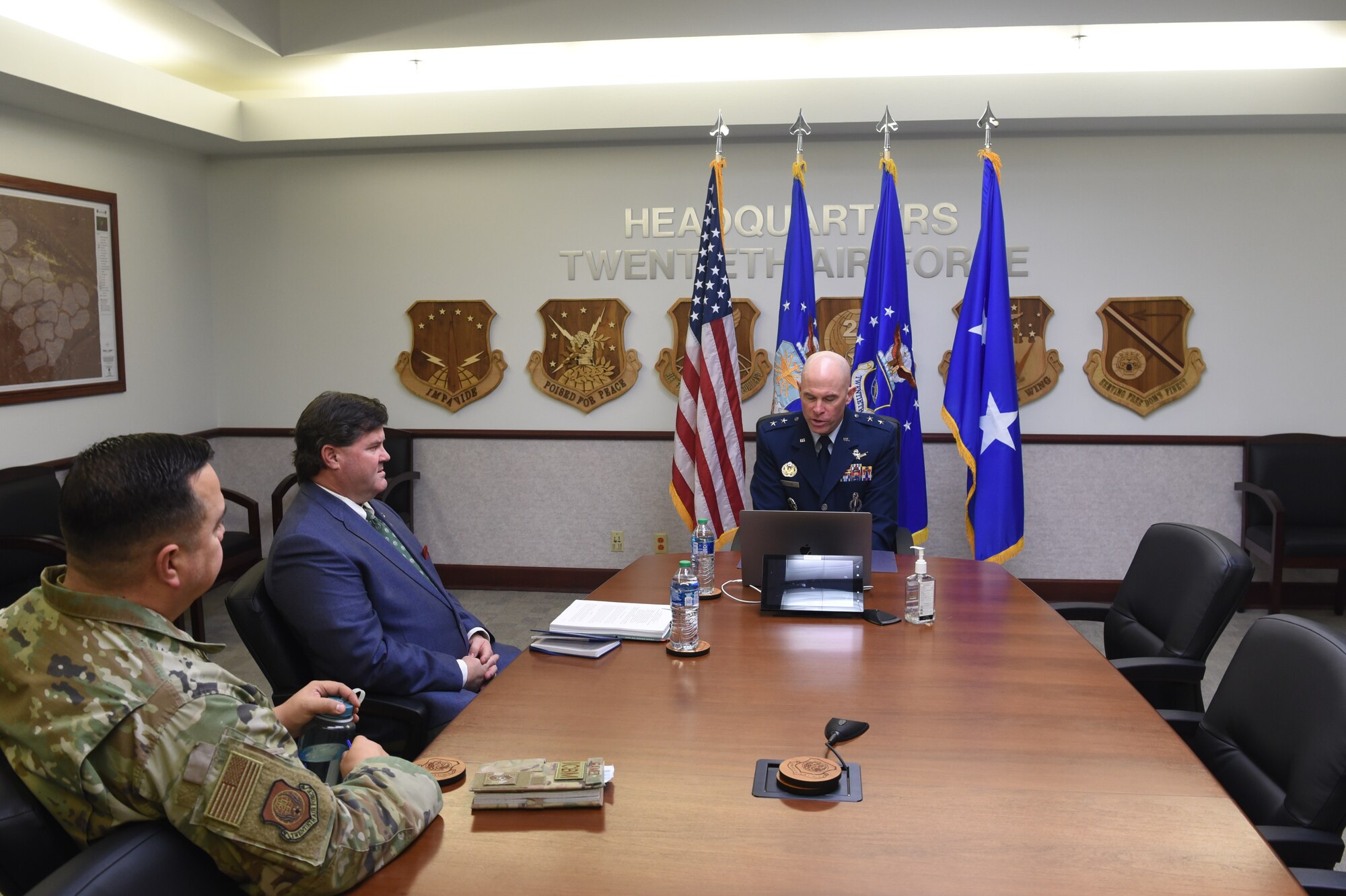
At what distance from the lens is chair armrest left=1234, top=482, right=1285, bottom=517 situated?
15.3 feet

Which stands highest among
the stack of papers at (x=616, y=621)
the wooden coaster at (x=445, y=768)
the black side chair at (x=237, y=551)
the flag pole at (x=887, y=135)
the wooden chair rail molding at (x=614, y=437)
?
the flag pole at (x=887, y=135)

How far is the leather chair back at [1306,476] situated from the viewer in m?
4.98

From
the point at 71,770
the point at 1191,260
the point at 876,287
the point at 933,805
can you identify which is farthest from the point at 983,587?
the point at 1191,260

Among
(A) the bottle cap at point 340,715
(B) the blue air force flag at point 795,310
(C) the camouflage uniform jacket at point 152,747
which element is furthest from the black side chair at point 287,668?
(B) the blue air force flag at point 795,310

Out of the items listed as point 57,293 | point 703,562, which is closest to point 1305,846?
point 703,562

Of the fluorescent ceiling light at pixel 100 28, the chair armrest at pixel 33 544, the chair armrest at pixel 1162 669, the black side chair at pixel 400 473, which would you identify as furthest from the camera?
the black side chair at pixel 400 473

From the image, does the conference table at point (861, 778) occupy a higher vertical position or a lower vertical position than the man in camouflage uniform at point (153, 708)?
lower

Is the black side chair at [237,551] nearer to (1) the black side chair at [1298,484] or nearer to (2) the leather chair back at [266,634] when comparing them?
(2) the leather chair back at [266,634]

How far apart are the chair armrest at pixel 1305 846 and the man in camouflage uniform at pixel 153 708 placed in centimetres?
141

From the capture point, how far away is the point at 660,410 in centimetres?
547

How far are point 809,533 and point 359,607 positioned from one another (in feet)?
4.01

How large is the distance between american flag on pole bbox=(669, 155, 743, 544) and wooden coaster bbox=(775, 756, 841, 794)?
294cm

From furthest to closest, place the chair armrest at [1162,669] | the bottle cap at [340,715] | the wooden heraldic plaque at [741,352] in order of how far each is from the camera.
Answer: the wooden heraldic plaque at [741,352] < the chair armrest at [1162,669] < the bottle cap at [340,715]

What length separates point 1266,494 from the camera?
4746 millimetres
